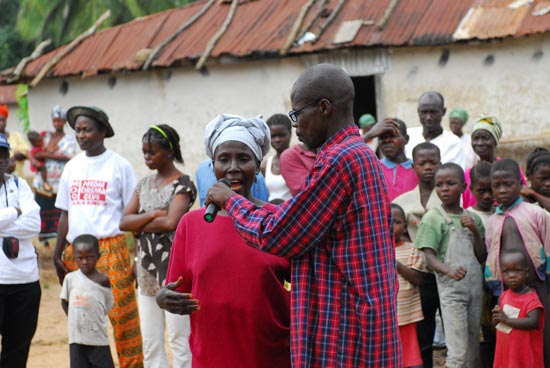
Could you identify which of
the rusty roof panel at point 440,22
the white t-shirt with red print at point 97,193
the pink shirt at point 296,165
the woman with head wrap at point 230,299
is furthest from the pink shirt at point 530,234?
the rusty roof panel at point 440,22

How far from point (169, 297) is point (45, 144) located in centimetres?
1012

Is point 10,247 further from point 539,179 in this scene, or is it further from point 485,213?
point 539,179

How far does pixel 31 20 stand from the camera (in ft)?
92.8

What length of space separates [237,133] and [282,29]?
9774 millimetres

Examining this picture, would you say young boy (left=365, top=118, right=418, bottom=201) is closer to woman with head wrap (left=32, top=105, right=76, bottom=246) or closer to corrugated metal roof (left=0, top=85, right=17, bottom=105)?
woman with head wrap (left=32, top=105, right=76, bottom=246)

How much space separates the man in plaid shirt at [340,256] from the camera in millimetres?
3197

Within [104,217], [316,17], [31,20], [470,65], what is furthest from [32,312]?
[31,20]

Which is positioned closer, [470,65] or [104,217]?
[104,217]

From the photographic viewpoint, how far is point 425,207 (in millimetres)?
6770

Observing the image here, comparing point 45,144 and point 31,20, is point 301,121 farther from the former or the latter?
point 31,20

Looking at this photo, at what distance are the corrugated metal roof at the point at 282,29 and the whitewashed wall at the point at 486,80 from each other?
0.76ft

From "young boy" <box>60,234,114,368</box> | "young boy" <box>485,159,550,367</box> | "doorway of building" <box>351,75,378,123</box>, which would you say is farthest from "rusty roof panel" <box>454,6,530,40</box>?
"young boy" <box>60,234,114,368</box>

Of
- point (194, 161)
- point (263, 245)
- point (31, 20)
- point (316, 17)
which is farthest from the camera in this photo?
point (31, 20)

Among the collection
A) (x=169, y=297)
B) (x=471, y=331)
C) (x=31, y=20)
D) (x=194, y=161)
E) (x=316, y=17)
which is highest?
(x=31, y=20)
